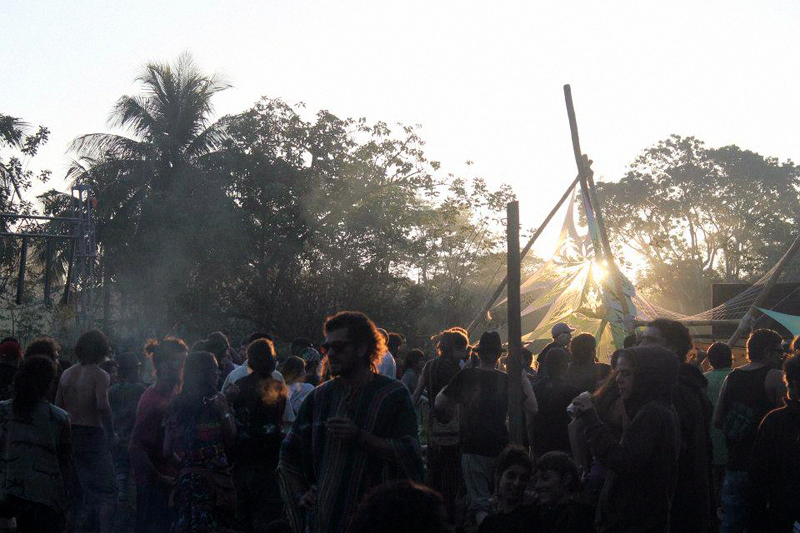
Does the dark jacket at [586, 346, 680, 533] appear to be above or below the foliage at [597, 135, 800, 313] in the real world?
below

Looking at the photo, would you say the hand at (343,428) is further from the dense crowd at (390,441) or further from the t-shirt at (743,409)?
the t-shirt at (743,409)

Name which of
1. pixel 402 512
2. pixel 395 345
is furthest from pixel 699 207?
pixel 402 512

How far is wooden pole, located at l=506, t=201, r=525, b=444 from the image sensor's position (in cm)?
760

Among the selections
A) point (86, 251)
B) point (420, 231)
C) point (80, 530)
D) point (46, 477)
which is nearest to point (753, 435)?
point (46, 477)

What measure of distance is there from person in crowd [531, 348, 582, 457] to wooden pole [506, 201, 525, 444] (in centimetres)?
50

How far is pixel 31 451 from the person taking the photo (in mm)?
6531

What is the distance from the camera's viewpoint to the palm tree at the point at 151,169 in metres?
27.4

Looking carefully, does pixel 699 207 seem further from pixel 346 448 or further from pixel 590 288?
pixel 346 448

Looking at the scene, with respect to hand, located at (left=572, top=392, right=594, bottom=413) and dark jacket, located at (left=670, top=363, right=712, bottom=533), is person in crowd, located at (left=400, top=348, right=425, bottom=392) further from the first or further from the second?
hand, located at (left=572, top=392, right=594, bottom=413)

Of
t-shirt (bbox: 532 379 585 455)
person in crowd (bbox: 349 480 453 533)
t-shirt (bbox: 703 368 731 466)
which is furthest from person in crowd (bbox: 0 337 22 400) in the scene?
person in crowd (bbox: 349 480 453 533)

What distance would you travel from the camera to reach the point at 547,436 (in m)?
8.51

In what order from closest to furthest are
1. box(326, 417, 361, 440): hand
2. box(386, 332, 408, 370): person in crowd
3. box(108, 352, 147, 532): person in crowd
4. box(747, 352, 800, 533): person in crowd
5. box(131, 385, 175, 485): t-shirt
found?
box(326, 417, 361, 440): hand → box(747, 352, 800, 533): person in crowd → box(131, 385, 175, 485): t-shirt → box(108, 352, 147, 532): person in crowd → box(386, 332, 408, 370): person in crowd

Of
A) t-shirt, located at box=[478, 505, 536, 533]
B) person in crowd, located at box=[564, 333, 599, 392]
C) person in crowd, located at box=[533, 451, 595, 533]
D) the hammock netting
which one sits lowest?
t-shirt, located at box=[478, 505, 536, 533]

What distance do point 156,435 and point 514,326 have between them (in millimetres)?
2805
